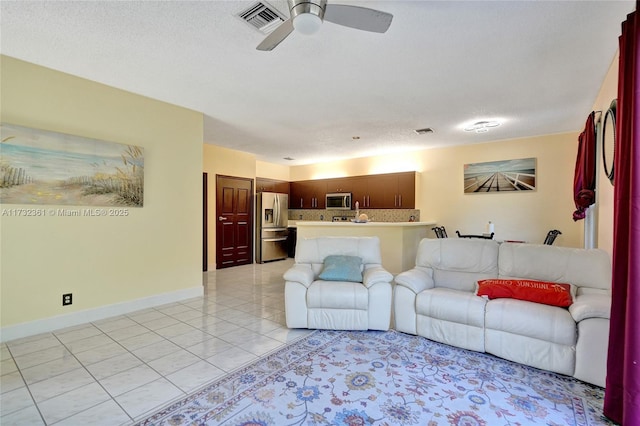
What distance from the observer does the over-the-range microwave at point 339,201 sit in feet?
24.9

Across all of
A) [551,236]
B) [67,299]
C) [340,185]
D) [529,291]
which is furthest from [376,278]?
[340,185]

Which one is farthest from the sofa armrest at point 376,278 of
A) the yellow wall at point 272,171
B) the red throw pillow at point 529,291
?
the yellow wall at point 272,171

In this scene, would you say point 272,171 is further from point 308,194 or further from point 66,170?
point 66,170

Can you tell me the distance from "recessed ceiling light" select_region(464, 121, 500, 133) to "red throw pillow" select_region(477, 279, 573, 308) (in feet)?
9.62

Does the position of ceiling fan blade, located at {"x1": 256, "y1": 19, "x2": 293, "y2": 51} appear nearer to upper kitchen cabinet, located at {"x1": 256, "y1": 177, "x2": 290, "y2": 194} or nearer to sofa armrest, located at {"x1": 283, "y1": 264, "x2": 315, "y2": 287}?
sofa armrest, located at {"x1": 283, "y1": 264, "x2": 315, "y2": 287}

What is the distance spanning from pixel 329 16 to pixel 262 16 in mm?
629

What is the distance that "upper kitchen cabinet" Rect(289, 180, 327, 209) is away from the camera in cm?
816

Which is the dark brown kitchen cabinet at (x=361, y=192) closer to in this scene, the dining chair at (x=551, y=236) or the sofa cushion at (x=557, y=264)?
the dining chair at (x=551, y=236)

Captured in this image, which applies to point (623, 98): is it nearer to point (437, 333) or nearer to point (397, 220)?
point (437, 333)

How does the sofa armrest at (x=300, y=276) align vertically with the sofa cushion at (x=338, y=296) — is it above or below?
above

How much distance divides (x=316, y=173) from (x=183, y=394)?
690cm

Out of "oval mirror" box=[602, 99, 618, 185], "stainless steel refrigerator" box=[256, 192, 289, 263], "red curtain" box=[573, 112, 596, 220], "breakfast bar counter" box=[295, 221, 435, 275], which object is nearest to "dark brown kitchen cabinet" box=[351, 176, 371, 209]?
"breakfast bar counter" box=[295, 221, 435, 275]

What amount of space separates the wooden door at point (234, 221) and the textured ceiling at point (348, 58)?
8.03 ft

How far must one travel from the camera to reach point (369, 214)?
24.6ft
